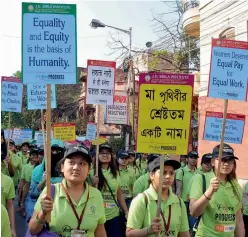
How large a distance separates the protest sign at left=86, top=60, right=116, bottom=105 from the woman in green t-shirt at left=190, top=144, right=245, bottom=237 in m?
2.93

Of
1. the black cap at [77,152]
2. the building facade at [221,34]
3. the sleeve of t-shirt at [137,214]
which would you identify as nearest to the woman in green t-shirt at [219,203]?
the sleeve of t-shirt at [137,214]

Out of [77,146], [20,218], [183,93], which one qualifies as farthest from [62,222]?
[20,218]

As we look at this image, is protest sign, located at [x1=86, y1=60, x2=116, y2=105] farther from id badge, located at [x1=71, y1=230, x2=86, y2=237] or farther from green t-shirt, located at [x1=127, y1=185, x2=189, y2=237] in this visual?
id badge, located at [x1=71, y1=230, x2=86, y2=237]

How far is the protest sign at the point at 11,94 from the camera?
8195 millimetres

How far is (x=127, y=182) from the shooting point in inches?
325

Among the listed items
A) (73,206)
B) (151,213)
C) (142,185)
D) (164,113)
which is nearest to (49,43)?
(164,113)

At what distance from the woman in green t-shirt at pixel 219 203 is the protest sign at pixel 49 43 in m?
1.65

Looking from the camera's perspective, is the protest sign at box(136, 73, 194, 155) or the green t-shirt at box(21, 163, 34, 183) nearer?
the protest sign at box(136, 73, 194, 155)

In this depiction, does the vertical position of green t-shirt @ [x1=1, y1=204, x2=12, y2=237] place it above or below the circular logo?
below

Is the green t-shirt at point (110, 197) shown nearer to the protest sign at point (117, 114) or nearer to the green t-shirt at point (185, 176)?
the green t-shirt at point (185, 176)

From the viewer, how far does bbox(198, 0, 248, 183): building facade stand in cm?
1340

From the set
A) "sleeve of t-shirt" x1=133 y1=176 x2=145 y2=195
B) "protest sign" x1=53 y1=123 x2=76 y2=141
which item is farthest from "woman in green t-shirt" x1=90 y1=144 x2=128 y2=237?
"protest sign" x1=53 y1=123 x2=76 y2=141

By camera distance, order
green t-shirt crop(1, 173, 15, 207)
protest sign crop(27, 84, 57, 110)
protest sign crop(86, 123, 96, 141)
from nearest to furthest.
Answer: green t-shirt crop(1, 173, 15, 207) → protest sign crop(27, 84, 57, 110) → protest sign crop(86, 123, 96, 141)

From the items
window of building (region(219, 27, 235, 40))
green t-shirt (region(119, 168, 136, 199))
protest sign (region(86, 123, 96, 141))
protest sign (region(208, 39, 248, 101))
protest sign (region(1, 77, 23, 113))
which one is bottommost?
green t-shirt (region(119, 168, 136, 199))
